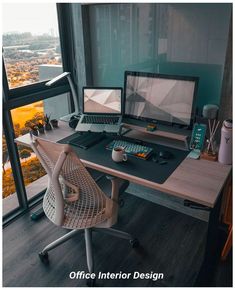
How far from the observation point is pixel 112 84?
7.88ft

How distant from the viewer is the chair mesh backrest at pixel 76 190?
1427 mm

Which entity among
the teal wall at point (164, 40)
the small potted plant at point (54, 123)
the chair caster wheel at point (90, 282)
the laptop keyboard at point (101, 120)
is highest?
the teal wall at point (164, 40)

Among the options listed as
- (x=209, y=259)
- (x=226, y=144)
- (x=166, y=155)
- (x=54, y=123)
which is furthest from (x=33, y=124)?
(x=209, y=259)

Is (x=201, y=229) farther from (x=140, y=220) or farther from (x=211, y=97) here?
(x=211, y=97)

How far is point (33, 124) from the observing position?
7.57ft

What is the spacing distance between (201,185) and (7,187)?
5.35 ft

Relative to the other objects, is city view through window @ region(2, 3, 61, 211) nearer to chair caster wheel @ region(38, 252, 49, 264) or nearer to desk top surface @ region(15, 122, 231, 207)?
chair caster wheel @ region(38, 252, 49, 264)

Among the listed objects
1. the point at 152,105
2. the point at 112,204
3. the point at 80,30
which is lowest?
the point at 112,204

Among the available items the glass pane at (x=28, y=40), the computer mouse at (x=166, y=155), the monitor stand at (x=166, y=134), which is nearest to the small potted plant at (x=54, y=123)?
the glass pane at (x=28, y=40)

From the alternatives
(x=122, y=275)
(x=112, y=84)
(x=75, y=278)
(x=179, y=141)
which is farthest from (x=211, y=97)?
(x=75, y=278)

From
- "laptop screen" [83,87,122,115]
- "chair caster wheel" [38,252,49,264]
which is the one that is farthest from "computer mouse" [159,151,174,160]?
"chair caster wheel" [38,252,49,264]

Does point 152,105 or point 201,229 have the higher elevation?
point 152,105

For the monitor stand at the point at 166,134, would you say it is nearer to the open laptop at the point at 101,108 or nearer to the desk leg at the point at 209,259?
the open laptop at the point at 101,108

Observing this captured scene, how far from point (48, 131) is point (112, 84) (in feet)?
2.32
